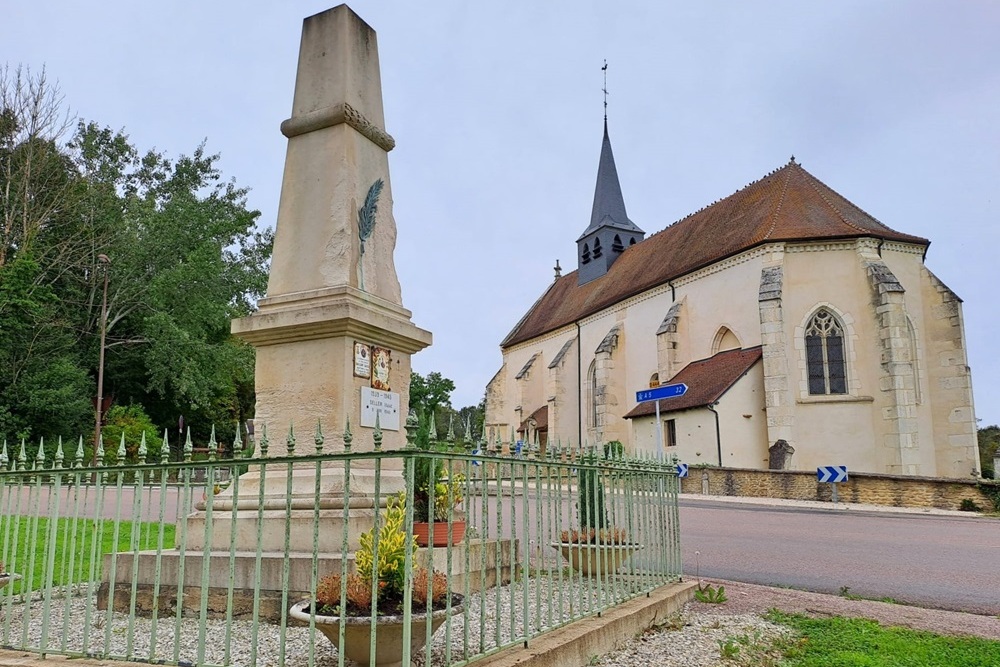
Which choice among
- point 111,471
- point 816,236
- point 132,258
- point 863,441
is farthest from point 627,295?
point 111,471

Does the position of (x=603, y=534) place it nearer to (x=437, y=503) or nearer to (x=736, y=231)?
(x=437, y=503)

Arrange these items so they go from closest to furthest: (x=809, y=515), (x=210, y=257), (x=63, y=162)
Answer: (x=809, y=515) < (x=63, y=162) < (x=210, y=257)

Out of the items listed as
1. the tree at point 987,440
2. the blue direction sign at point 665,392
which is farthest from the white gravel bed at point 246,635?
the tree at point 987,440

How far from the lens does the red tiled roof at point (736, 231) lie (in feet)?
86.9

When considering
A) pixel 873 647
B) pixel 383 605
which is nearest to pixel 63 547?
pixel 383 605

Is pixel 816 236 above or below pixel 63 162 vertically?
below

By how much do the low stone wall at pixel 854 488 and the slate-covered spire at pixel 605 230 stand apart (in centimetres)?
1997

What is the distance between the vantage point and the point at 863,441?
80.2 feet

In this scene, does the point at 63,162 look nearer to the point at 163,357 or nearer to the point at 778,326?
the point at 163,357

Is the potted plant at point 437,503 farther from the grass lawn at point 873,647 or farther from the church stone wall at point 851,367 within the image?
the church stone wall at point 851,367

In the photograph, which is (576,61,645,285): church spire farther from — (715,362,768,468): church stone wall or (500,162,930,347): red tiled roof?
(715,362,768,468): church stone wall

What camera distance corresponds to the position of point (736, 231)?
29.1 metres

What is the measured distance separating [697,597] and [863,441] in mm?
20818

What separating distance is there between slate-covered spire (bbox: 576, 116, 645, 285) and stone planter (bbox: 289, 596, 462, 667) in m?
37.6
